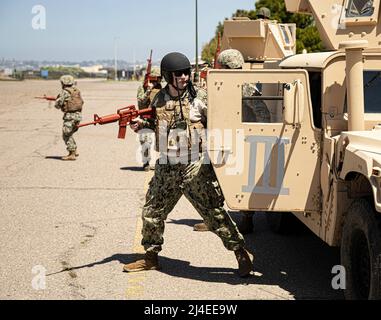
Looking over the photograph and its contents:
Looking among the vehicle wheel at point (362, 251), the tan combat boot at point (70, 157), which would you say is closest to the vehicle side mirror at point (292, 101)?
the vehicle wheel at point (362, 251)

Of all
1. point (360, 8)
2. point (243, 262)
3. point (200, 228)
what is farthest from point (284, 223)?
point (360, 8)

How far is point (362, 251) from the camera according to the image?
14.3 feet

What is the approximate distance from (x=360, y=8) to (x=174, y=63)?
1915 millimetres

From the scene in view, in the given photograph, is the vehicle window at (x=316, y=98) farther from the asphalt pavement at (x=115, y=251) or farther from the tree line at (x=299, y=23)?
the tree line at (x=299, y=23)

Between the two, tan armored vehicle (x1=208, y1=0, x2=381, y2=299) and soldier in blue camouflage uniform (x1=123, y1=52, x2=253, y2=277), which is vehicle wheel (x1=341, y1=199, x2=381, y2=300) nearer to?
tan armored vehicle (x1=208, y1=0, x2=381, y2=299)

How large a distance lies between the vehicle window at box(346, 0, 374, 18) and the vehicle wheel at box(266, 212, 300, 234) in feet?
6.90

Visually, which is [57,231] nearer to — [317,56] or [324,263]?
[324,263]

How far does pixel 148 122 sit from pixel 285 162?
4.45 ft

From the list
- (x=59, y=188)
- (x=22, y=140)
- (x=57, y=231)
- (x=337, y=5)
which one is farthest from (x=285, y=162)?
(x=22, y=140)

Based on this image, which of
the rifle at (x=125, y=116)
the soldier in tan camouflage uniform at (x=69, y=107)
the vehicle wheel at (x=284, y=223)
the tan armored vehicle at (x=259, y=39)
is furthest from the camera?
the soldier in tan camouflage uniform at (x=69, y=107)

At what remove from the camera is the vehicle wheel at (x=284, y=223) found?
669 centimetres

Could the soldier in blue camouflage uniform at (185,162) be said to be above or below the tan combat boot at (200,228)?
above

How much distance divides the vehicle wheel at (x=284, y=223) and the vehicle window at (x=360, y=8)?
6.90 ft

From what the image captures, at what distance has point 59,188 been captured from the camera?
30.8 ft
